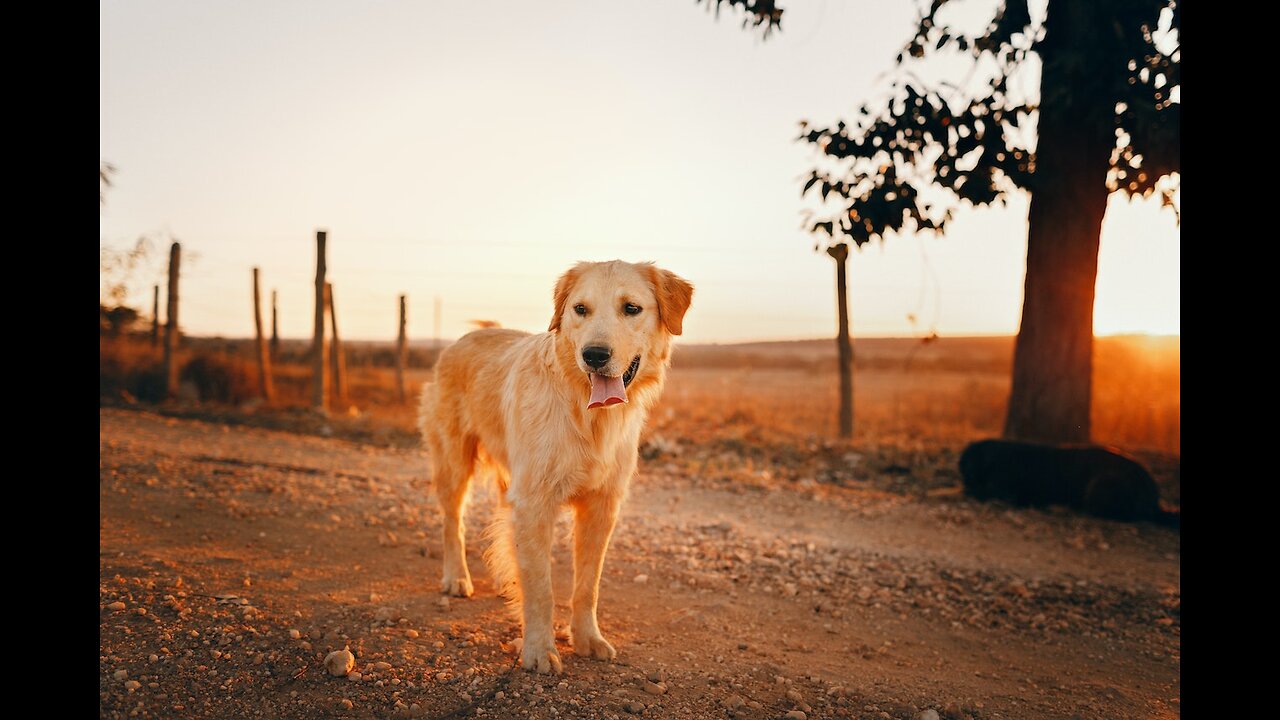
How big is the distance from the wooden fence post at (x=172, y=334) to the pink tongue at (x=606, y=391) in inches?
602

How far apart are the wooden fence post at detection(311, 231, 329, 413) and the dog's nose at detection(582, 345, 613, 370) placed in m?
12.8

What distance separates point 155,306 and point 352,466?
43.4ft

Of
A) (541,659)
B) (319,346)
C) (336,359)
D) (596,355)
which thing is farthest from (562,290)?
(336,359)

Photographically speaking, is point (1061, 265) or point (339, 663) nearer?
point (339, 663)

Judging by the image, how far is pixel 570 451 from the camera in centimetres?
393

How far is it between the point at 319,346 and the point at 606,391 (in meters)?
13.4

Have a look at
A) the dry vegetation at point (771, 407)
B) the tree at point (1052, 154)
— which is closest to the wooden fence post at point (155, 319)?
the dry vegetation at point (771, 407)

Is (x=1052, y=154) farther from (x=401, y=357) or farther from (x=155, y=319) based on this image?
(x=155, y=319)

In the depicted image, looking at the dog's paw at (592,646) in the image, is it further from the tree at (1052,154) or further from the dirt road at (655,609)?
the tree at (1052,154)

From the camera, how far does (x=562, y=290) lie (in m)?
4.08

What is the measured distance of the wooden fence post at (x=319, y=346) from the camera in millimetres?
15148

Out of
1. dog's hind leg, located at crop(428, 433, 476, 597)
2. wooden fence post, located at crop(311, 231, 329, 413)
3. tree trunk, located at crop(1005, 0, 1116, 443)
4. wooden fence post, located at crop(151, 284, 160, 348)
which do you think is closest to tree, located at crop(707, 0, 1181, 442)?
tree trunk, located at crop(1005, 0, 1116, 443)

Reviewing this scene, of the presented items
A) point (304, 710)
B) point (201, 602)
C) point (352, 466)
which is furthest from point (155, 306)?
point (304, 710)

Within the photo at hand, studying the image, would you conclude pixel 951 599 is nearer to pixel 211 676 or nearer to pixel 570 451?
pixel 570 451
